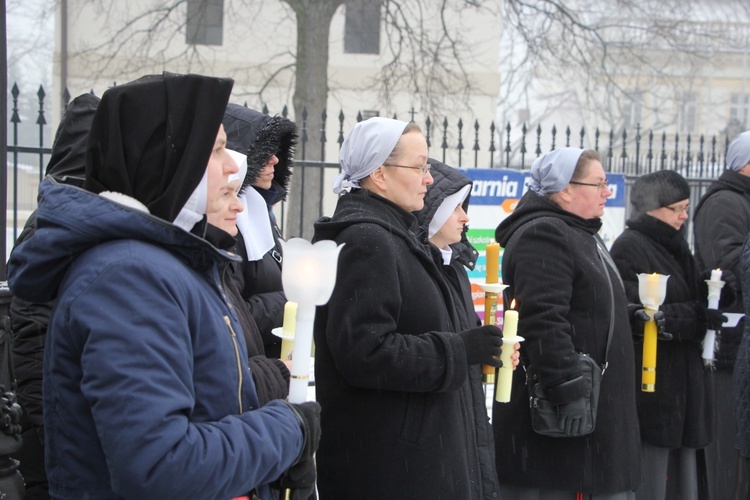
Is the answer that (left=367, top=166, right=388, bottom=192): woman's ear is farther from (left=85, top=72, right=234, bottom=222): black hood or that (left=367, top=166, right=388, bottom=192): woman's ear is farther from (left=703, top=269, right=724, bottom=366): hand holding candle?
(left=703, top=269, right=724, bottom=366): hand holding candle

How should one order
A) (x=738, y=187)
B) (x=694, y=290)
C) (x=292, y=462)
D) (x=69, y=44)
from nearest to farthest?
(x=292, y=462) < (x=694, y=290) < (x=738, y=187) < (x=69, y=44)

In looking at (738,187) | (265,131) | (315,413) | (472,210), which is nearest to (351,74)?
(472,210)

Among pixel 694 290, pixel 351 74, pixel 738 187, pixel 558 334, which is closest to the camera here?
pixel 558 334

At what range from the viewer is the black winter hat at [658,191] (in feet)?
16.0

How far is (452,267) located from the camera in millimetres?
3510

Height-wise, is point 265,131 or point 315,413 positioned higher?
point 265,131

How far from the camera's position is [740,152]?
5691 mm

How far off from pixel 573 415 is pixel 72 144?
2388 mm

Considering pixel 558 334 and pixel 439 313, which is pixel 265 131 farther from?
pixel 558 334

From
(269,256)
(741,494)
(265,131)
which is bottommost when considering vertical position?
(741,494)

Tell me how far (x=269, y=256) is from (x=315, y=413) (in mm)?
1727

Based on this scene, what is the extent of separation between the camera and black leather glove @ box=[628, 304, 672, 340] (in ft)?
14.4

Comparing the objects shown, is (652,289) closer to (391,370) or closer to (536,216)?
(536,216)

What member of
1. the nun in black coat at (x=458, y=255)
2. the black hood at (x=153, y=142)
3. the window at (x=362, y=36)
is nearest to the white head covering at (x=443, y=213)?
the nun in black coat at (x=458, y=255)
